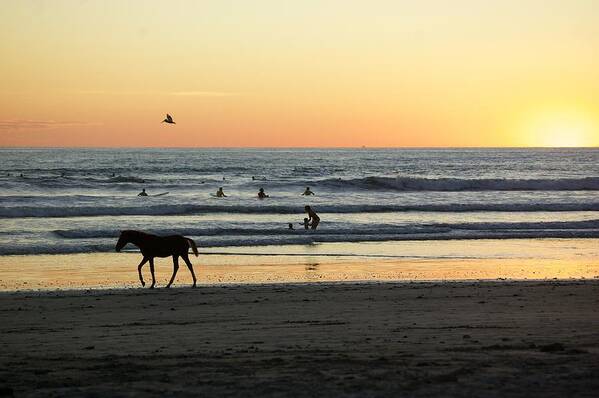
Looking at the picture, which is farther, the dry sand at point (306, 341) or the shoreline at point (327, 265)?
the shoreline at point (327, 265)

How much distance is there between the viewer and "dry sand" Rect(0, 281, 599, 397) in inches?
260

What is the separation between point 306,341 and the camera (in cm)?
889

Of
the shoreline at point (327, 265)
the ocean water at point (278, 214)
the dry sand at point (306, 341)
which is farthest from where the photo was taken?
the ocean water at point (278, 214)

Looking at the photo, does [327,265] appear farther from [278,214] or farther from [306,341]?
[278,214]

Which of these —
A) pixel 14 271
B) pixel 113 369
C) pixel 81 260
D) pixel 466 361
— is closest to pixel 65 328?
pixel 113 369

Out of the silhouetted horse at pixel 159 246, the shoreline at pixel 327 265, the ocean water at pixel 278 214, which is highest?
the silhouetted horse at pixel 159 246

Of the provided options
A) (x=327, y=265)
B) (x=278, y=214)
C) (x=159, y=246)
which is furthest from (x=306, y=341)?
(x=278, y=214)

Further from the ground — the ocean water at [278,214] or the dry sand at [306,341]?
the dry sand at [306,341]

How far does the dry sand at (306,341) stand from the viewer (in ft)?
21.6

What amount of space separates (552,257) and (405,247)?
Result: 14.1 ft

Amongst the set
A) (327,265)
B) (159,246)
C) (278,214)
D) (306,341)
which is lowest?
(278,214)

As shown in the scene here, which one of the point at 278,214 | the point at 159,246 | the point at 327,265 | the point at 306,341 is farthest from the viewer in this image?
the point at 278,214

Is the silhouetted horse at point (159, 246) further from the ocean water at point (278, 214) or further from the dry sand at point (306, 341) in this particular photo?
the ocean water at point (278, 214)

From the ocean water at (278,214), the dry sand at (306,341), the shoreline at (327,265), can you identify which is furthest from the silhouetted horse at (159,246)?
the ocean water at (278,214)
